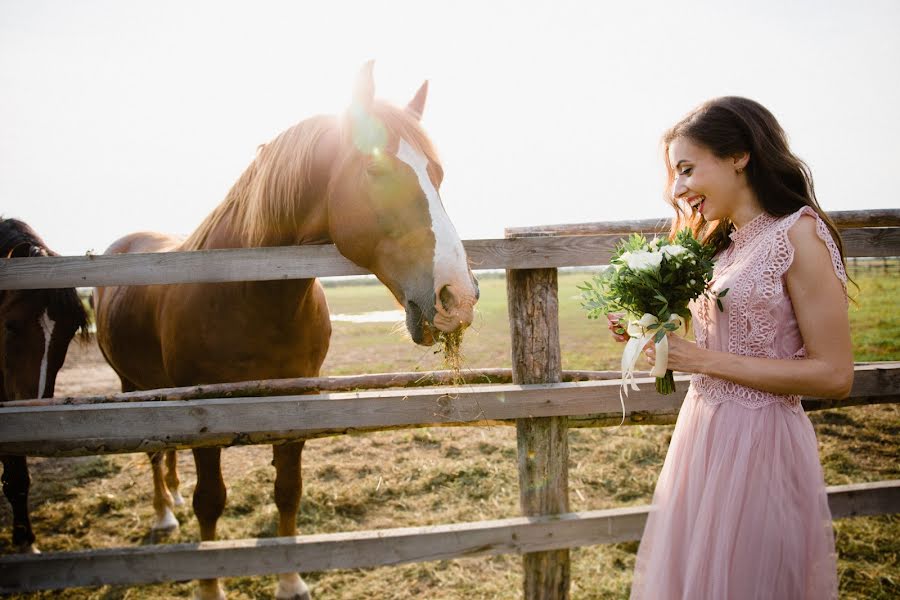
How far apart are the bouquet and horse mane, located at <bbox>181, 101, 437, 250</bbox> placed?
1.18m

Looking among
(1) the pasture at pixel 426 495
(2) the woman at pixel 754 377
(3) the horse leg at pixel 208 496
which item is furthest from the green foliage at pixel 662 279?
(3) the horse leg at pixel 208 496

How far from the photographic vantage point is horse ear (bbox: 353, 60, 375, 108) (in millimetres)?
2422

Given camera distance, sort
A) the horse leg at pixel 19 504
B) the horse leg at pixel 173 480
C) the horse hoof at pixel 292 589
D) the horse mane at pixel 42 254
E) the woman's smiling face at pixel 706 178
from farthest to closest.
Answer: the horse leg at pixel 173 480 → the horse mane at pixel 42 254 → the horse leg at pixel 19 504 → the horse hoof at pixel 292 589 → the woman's smiling face at pixel 706 178

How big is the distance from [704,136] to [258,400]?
213 cm

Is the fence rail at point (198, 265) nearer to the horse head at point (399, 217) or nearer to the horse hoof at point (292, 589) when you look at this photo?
the horse head at point (399, 217)

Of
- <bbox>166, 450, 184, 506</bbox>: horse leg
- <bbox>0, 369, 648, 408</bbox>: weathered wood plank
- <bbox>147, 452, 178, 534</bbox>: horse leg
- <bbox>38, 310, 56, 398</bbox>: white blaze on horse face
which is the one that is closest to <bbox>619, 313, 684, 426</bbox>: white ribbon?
<bbox>0, 369, 648, 408</bbox>: weathered wood plank

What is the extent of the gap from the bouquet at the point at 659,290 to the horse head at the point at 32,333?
4.36 meters

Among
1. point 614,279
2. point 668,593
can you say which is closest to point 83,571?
point 668,593

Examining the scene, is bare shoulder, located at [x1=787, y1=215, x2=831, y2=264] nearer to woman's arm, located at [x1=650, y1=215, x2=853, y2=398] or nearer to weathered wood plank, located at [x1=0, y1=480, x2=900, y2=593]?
woman's arm, located at [x1=650, y1=215, x2=853, y2=398]

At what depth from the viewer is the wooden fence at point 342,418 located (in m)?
2.29

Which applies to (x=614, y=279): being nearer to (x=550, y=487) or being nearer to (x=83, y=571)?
(x=550, y=487)

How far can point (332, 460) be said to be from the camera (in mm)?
5465

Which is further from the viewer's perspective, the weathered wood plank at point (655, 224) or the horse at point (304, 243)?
the weathered wood plank at point (655, 224)

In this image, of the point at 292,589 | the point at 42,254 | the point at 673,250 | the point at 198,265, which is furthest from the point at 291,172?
the point at 42,254
